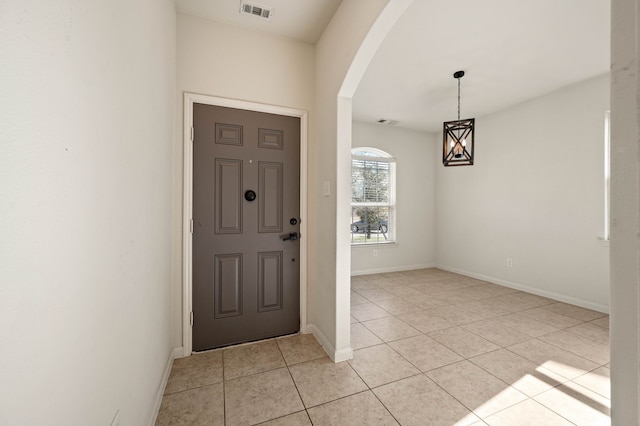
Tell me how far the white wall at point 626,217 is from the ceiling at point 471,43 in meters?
2.07

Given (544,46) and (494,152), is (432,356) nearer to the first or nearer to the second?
(544,46)

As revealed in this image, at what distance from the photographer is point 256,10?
7.06 ft

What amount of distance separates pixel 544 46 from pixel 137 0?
3534mm

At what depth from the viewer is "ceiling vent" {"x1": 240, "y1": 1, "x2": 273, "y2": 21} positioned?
2.09 m

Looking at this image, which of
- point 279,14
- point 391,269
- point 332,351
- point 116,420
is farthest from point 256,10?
point 391,269

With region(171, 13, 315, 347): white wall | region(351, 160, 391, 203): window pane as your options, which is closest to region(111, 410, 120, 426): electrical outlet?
region(171, 13, 315, 347): white wall

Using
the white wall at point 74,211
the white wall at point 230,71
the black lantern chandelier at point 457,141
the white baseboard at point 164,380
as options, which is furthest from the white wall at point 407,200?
the white wall at point 74,211

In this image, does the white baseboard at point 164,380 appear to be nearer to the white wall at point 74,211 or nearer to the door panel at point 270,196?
the white wall at point 74,211

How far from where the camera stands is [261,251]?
96.0 inches

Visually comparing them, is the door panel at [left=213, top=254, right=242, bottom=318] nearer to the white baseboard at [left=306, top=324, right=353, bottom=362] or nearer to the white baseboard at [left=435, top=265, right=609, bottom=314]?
the white baseboard at [left=306, top=324, right=353, bottom=362]

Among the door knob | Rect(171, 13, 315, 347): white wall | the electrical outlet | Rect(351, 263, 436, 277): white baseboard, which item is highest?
Rect(171, 13, 315, 347): white wall

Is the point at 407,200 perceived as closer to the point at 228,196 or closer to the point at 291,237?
the point at 291,237

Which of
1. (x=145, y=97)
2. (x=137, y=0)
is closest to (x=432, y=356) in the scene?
(x=145, y=97)

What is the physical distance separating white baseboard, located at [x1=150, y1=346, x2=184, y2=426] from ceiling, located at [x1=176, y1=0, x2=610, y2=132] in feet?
9.51
